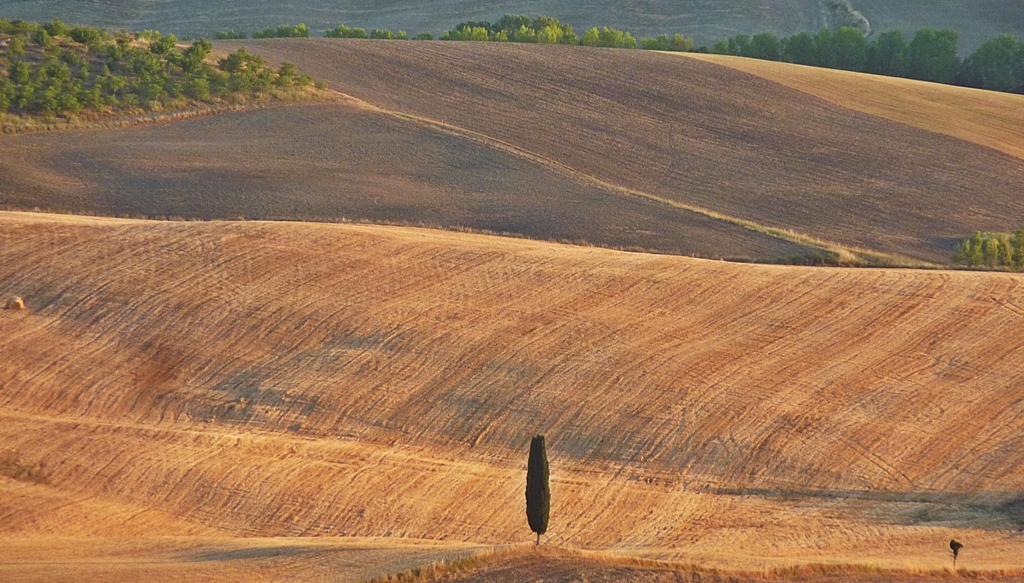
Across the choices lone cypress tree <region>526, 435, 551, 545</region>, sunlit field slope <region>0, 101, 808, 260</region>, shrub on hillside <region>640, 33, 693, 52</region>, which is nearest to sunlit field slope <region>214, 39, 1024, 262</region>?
sunlit field slope <region>0, 101, 808, 260</region>

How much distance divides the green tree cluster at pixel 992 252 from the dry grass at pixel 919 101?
13176 millimetres

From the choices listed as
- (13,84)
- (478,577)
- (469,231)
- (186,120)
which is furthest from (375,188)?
(478,577)

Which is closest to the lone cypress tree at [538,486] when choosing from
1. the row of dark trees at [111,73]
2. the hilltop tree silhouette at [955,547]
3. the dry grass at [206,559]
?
the dry grass at [206,559]

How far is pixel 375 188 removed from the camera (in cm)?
4559

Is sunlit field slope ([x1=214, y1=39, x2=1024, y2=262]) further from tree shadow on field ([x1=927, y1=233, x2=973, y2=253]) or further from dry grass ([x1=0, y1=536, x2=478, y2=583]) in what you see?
dry grass ([x1=0, y1=536, x2=478, y2=583])

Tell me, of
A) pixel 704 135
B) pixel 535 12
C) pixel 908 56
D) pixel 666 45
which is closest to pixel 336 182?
pixel 704 135

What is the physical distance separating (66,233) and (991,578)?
88.2 feet

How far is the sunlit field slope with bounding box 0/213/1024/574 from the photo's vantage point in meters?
23.9

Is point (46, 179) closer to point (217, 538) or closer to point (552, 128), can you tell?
point (552, 128)

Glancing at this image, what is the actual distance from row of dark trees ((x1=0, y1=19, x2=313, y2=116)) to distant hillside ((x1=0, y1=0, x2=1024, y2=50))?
39791mm

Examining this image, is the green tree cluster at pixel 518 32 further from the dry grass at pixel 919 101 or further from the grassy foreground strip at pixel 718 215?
the grassy foreground strip at pixel 718 215

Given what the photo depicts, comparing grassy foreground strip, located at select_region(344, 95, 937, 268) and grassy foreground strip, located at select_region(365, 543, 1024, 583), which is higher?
grassy foreground strip, located at select_region(365, 543, 1024, 583)

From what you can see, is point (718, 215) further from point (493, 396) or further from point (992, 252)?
point (493, 396)

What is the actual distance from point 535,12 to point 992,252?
6681cm
